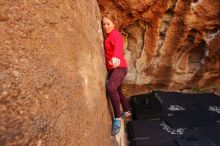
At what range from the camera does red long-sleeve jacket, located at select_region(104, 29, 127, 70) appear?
271 cm

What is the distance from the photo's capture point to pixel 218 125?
3422 millimetres

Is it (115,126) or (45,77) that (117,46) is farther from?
(45,77)

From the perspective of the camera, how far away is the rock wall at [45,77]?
3.28ft

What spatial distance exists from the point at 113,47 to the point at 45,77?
1624mm

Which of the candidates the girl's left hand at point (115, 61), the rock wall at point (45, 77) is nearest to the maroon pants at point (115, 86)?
the girl's left hand at point (115, 61)

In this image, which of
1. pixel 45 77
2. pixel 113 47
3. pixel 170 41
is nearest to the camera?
pixel 45 77

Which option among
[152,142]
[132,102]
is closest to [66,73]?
[152,142]

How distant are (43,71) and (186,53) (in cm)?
346

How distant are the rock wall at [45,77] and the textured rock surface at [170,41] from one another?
172 centimetres

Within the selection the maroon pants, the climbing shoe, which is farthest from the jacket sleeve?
the climbing shoe

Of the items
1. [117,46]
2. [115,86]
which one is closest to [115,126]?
[115,86]

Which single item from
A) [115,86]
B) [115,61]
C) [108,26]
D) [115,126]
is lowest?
[115,126]

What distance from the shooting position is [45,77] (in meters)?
1.23

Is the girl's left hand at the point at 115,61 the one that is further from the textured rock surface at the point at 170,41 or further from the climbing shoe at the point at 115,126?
the textured rock surface at the point at 170,41
